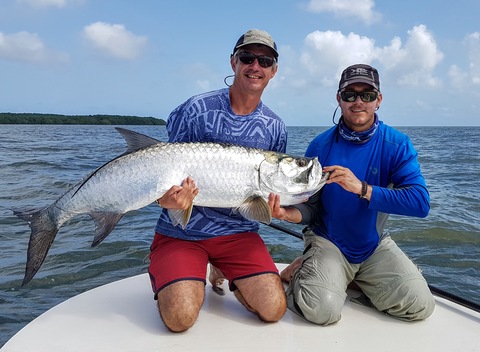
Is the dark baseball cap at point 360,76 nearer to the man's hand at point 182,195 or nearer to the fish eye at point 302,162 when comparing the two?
the fish eye at point 302,162

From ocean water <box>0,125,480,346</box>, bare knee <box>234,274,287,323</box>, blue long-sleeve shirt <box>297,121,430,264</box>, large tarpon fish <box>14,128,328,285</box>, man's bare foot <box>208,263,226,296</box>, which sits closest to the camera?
large tarpon fish <box>14,128,328,285</box>

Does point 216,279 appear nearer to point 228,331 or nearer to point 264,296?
point 264,296

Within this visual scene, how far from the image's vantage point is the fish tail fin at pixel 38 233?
347 cm

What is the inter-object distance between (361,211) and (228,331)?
5.10 ft

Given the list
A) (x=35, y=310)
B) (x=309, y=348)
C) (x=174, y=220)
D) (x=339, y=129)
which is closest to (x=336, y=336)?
(x=309, y=348)

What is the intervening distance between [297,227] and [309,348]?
20.8ft

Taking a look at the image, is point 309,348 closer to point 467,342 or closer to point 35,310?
point 467,342

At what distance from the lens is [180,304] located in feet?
11.4

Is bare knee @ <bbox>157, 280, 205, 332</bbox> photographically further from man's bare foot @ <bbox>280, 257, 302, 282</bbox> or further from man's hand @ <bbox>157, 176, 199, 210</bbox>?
man's bare foot @ <bbox>280, 257, 302, 282</bbox>

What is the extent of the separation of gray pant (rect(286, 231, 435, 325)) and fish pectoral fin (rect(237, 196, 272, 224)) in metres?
0.73

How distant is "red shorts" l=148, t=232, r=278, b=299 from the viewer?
3791mm

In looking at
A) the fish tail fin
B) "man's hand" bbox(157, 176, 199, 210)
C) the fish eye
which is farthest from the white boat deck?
the fish eye

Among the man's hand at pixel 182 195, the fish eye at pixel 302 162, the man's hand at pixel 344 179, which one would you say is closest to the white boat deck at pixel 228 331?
the man's hand at pixel 182 195

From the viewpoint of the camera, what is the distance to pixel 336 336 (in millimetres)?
3428
